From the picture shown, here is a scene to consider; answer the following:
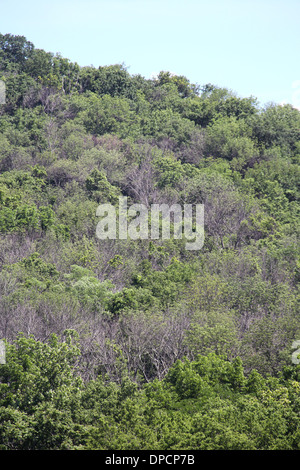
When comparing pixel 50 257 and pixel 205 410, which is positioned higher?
pixel 50 257

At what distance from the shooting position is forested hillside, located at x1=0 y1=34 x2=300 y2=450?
2191 centimetres

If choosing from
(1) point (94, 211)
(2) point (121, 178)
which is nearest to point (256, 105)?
(2) point (121, 178)

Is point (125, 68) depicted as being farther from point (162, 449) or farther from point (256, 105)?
point (162, 449)

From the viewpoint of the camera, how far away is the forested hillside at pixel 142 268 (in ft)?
71.9

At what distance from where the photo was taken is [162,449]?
2042 cm

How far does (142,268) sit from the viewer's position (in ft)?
134

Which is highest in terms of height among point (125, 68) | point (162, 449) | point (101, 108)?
point (125, 68)

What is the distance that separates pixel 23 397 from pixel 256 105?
5135 cm

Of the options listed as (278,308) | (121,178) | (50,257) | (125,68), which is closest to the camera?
(278,308)

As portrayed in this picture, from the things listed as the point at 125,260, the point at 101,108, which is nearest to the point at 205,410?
the point at 125,260

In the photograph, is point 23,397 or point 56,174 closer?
point 23,397

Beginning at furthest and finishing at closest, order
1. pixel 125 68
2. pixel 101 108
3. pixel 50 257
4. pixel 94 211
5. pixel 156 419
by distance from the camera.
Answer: pixel 125 68, pixel 101 108, pixel 94 211, pixel 50 257, pixel 156 419
